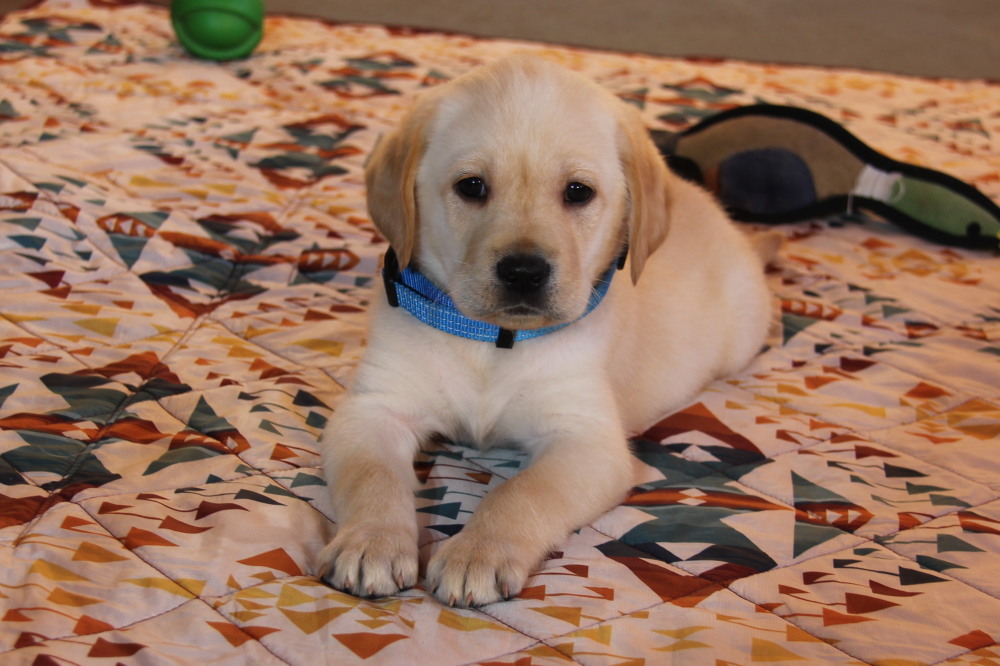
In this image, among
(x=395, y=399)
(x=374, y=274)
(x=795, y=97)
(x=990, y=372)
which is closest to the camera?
(x=395, y=399)

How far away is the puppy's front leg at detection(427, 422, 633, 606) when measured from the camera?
5.24 feet

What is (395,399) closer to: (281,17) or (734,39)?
(281,17)

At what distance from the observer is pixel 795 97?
4.83 m

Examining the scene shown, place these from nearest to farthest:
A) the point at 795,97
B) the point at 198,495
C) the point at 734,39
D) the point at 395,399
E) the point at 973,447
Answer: the point at 198,495 < the point at 395,399 < the point at 973,447 < the point at 795,97 < the point at 734,39

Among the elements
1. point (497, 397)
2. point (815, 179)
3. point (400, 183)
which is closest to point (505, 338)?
point (497, 397)

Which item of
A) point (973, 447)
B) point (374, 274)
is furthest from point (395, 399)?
point (973, 447)

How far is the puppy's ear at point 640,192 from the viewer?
2.15 meters

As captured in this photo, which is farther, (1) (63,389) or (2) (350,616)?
(1) (63,389)

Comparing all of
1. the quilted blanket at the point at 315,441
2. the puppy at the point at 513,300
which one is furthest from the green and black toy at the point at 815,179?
the puppy at the point at 513,300

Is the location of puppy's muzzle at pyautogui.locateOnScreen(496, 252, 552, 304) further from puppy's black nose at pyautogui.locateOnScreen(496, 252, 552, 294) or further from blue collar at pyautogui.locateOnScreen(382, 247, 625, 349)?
blue collar at pyautogui.locateOnScreen(382, 247, 625, 349)

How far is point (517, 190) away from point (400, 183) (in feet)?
0.91

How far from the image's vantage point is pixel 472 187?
2004 millimetres

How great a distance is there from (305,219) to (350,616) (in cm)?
204

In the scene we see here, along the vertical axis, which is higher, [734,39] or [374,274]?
[734,39]
